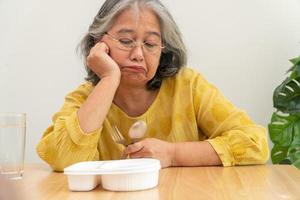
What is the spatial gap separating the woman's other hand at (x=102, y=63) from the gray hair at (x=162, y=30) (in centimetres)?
10

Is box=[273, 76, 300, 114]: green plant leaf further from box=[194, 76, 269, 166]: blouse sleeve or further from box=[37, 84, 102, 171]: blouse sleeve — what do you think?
box=[37, 84, 102, 171]: blouse sleeve

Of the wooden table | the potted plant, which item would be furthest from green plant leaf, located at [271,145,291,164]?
the wooden table

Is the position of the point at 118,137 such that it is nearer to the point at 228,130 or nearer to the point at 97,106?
the point at 97,106

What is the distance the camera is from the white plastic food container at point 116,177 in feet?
2.43

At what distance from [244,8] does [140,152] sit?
4.71ft

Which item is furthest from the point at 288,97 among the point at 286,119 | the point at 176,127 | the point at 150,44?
the point at 150,44

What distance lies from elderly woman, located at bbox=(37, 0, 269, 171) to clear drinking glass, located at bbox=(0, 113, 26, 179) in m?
0.16

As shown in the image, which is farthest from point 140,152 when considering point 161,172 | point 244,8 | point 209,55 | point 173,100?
point 244,8

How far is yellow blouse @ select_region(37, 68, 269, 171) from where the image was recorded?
1.10m

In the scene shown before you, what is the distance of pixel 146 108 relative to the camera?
141 centimetres

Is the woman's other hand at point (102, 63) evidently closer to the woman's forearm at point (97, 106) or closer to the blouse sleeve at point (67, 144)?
the woman's forearm at point (97, 106)

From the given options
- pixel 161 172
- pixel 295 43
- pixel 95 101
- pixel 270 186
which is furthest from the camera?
pixel 295 43

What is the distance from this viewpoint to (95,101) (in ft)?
3.80

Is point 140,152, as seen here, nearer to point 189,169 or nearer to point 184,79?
point 189,169
